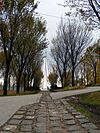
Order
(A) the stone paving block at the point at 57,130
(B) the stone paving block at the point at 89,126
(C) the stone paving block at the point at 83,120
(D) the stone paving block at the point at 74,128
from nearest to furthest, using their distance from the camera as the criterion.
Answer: (A) the stone paving block at the point at 57,130 → (D) the stone paving block at the point at 74,128 → (B) the stone paving block at the point at 89,126 → (C) the stone paving block at the point at 83,120

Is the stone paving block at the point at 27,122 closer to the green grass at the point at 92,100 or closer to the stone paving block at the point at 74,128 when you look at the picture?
the stone paving block at the point at 74,128

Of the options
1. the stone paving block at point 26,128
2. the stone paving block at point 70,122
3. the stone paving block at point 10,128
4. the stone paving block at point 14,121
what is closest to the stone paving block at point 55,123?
the stone paving block at point 70,122

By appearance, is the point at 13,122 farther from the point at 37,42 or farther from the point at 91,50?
the point at 91,50

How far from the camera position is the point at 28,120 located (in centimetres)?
1116

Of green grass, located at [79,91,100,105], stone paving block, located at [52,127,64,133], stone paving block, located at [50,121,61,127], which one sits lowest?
stone paving block, located at [52,127,64,133]

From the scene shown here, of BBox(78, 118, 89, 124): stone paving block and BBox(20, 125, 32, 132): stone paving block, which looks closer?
BBox(20, 125, 32, 132): stone paving block

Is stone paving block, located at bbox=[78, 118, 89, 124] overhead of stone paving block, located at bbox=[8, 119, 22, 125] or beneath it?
beneath

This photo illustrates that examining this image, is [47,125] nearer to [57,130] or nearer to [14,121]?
[57,130]

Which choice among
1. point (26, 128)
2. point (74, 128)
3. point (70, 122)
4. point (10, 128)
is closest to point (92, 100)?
point (70, 122)

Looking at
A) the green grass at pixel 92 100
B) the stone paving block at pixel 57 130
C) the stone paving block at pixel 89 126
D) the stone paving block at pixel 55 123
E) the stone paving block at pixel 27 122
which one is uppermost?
the green grass at pixel 92 100

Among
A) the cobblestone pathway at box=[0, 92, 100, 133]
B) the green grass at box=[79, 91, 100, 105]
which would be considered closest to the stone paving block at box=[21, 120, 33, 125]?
the cobblestone pathway at box=[0, 92, 100, 133]

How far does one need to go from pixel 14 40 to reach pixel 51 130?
27699 mm

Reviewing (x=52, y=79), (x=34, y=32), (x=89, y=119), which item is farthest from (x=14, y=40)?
(x=52, y=79)

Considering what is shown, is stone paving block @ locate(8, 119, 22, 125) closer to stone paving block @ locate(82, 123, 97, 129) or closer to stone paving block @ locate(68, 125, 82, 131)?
stone paving block @ locate(68, 125, 82, 131)
